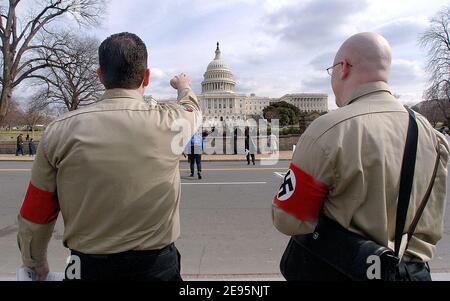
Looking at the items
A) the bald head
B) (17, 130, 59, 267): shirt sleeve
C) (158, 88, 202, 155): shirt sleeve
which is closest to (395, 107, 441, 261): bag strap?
the bald head

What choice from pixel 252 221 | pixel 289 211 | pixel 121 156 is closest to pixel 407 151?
pixel 289 211

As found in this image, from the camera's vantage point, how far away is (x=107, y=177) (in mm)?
1759

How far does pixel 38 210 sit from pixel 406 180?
1766 millimetres

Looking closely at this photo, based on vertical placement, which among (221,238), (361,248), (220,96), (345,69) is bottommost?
(221,238)

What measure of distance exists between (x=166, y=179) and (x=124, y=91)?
1.67 feet

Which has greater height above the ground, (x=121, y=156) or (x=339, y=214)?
(x=121, y=156)

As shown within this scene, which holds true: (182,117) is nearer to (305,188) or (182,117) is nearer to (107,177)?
(107,177)

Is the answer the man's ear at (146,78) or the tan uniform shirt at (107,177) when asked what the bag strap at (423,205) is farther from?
the man's ear at (146,78)

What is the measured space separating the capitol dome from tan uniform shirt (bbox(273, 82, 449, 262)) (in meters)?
113

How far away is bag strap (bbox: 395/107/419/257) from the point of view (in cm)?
166

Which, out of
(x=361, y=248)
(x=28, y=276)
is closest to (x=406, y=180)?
(x=361, y=248)

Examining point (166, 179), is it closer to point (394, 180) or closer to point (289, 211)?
point (289, 211)

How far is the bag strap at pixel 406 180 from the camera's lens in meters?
1.66
